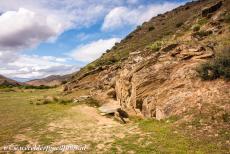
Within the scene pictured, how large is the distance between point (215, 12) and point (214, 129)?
24605mm

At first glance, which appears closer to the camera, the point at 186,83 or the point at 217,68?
the point at 217,68

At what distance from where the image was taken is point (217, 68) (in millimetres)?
15781

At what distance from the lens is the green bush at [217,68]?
15.4 meters

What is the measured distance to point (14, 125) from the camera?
16375 millimetres

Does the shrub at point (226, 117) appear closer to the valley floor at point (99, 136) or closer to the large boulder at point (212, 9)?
the valley floor at point (99, 136)

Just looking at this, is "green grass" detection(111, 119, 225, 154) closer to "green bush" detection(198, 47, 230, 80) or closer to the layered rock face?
the layered rock face

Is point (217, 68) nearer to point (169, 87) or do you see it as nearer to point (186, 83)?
point (186, 83)

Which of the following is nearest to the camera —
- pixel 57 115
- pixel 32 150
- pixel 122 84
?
pixel 32 150

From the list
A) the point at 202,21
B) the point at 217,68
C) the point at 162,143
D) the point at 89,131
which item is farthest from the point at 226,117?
the point at 202,21

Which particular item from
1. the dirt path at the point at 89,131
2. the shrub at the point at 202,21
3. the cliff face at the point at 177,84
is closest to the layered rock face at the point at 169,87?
the cliff face at the point at 177,84

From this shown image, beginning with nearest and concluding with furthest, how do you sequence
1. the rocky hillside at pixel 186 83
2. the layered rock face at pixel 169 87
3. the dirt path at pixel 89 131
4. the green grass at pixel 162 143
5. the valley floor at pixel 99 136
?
the green grass at pixel 162 143 → the valley floor at pixel 99 136 → the dirt path at pixel 89 131 → the rocky hillside at pixel 186 83 → the layered rock face at pixel 169 87

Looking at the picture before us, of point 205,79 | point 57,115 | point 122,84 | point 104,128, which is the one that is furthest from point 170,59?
point 57,115

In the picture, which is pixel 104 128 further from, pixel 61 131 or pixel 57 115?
pixel 57 115

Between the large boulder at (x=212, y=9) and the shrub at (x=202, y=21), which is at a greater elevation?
the large boulder at (x=212, y=9)
